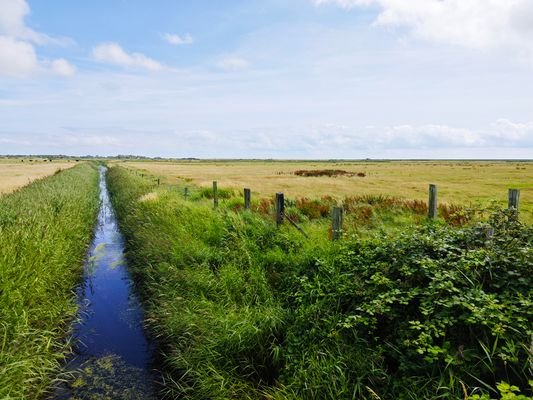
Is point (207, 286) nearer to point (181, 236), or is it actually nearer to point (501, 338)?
point (181, 236)

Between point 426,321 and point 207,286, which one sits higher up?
point 426,321

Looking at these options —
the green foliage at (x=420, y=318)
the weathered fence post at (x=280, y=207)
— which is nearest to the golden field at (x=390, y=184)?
the green foliage at (x=420, y=318)

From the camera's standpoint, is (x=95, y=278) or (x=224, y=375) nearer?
(x=224, y=375)

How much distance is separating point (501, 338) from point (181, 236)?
7.88m

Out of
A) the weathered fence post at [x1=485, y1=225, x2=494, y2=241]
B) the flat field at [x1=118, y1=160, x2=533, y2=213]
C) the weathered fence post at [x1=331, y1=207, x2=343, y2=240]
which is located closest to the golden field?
the flat field at [x1=118, y1=160, x2=533, y2=213]

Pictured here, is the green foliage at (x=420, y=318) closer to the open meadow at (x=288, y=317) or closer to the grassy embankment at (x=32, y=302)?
the open meadow at (x=288, y=317)

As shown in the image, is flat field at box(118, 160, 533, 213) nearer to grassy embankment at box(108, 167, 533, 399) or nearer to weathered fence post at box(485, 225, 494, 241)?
weathered fence post at box(485, 225, 494, 241)

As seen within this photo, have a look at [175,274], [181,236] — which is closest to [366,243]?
[175,274]

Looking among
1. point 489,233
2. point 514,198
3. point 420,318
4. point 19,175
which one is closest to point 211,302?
point 420,318

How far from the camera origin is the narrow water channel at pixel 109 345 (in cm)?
555

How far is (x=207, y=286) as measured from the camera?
7324mm

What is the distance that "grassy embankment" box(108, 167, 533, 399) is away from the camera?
3.71m

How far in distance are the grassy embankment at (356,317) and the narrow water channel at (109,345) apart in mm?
429

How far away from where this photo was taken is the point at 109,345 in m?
6.88
